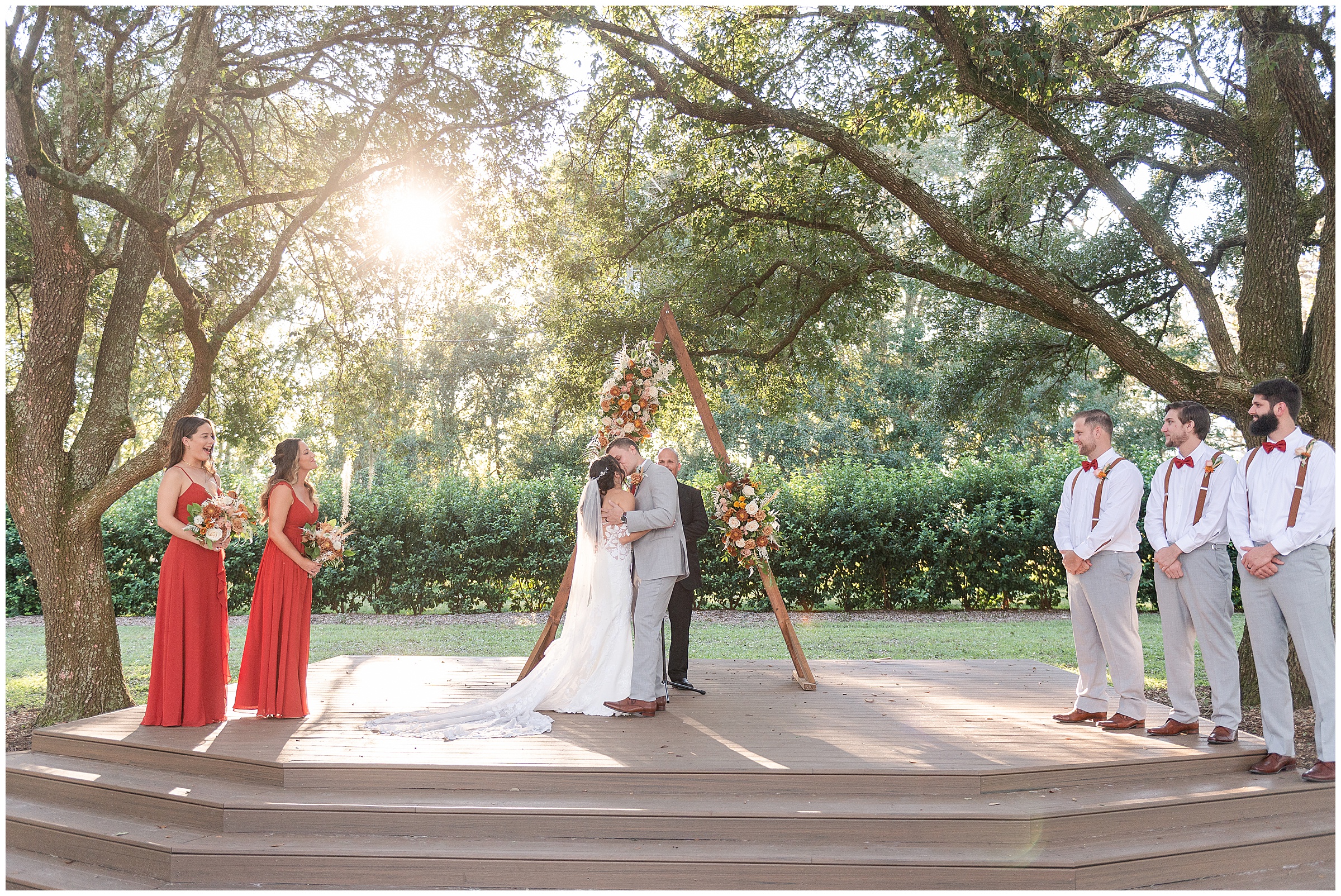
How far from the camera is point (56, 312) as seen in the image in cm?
793

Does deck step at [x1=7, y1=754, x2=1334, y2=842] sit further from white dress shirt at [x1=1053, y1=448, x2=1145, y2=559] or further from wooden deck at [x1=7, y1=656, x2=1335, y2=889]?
white dress shirt at [x1=1053, y1=448, x2=1145, y2=559]

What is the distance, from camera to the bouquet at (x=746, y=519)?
25.9 ft

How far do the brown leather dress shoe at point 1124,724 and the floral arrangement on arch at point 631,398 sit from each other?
452cm

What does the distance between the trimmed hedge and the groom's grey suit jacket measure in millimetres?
7928

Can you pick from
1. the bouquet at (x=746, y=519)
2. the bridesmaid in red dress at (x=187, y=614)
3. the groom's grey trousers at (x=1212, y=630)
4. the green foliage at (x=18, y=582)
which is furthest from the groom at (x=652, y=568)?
the green foliage at (x=18, y=582)

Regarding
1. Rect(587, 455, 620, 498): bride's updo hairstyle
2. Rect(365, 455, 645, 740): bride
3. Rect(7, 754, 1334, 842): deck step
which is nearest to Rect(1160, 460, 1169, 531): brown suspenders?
Rect(7, 754, 1334, 842): deck step

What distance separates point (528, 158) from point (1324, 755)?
8922 mm

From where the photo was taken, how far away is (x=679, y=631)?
26.3 feet

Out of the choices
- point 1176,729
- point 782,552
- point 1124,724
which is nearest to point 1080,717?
point 1124,724

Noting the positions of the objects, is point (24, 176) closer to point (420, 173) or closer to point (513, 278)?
point (420, 173)

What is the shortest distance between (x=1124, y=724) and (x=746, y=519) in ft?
11.2

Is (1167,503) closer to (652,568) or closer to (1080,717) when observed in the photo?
(1080,717)

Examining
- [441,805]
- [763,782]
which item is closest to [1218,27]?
[763,782]

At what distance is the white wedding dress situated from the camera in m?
7.03
